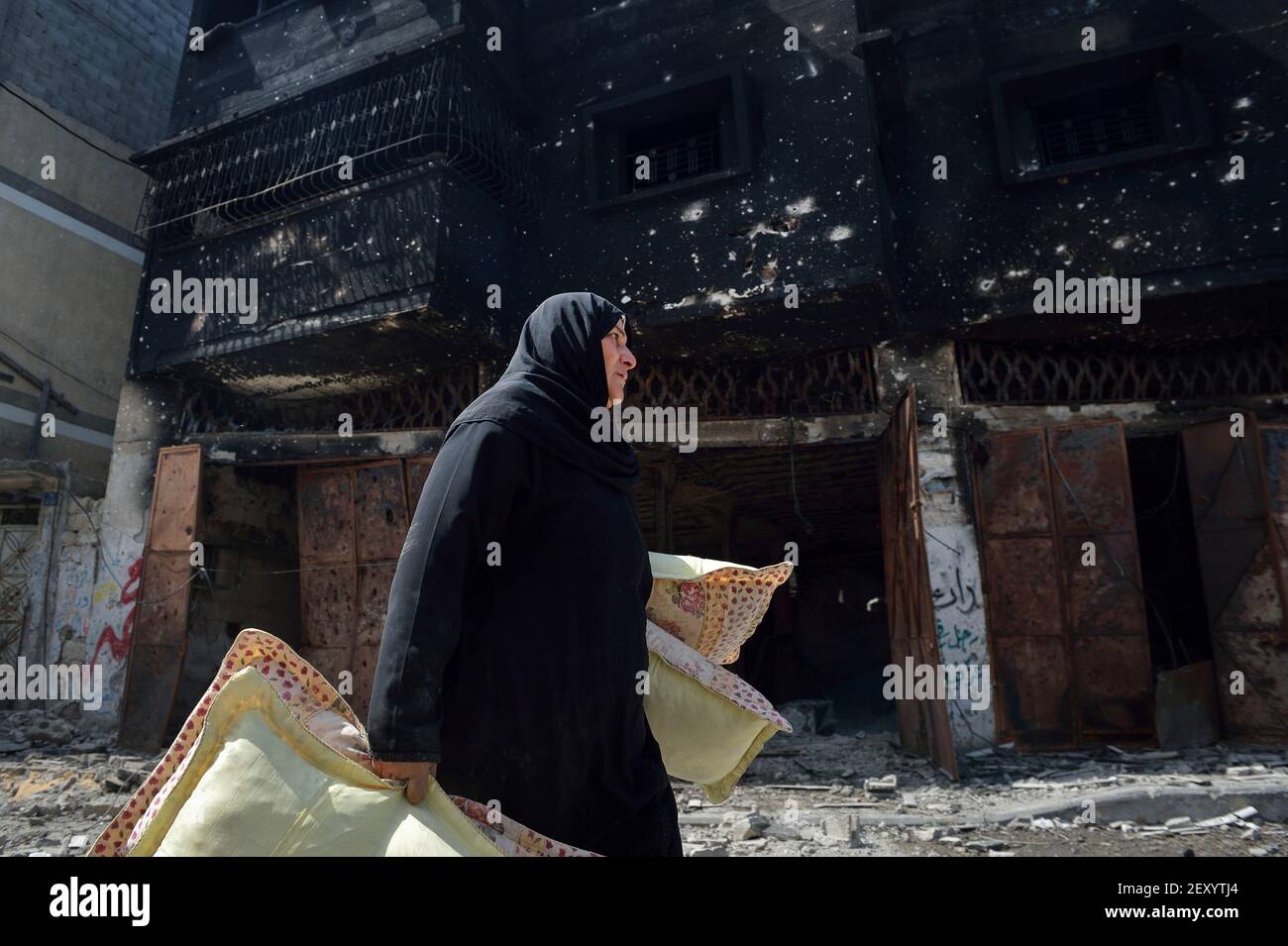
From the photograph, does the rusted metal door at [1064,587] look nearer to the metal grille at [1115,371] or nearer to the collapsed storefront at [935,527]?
the collapsed storefront at [935,527]

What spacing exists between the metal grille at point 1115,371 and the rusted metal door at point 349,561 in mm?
5709

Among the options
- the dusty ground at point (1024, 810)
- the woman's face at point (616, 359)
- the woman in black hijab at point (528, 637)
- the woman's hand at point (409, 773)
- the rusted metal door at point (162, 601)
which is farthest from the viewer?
the rusted metal door at point (162, 601)

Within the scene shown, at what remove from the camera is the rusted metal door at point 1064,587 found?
20.4 ft

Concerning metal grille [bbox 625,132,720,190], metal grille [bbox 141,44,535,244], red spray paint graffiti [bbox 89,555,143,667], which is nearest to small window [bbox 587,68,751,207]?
metal grille [bbox 625,132,720,190]

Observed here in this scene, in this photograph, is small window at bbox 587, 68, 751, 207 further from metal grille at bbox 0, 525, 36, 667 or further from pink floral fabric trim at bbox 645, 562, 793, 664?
metal grille at bbox 0, 525, 36, 667

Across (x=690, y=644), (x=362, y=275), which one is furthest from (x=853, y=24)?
(x=690, y=644)

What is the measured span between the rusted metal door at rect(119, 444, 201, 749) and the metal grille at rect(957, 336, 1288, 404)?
767cm

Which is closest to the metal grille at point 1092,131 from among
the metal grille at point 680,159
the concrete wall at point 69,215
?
the metal grille at point 680,159

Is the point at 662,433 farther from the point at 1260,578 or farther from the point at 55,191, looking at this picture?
the point at 55,191

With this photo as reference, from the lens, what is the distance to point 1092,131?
7.41 m

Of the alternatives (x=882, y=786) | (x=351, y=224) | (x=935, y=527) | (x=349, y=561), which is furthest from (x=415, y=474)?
(x=882, y=786)

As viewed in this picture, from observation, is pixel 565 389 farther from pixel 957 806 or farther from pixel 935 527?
pixel 935 527

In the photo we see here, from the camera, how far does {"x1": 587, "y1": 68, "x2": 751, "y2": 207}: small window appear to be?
25.0 ft

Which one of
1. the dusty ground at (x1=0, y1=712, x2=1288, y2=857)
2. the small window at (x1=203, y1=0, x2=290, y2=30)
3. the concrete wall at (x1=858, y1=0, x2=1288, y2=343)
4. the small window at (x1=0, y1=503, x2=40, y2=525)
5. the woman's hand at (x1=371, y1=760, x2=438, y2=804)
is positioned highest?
the small window at (x1=203, y1=0, x2=290, y2=30)
